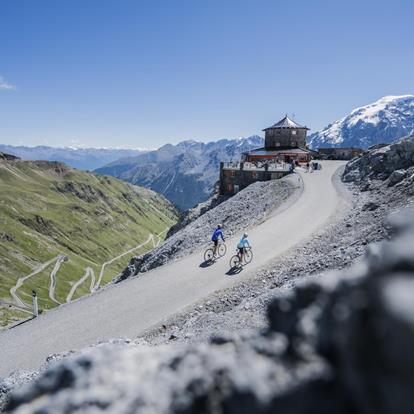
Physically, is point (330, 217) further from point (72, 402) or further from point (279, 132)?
point (279, 132)

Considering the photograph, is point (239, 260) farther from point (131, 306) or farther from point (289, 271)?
point (131, 306)

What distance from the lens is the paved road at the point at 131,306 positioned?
19.9 m

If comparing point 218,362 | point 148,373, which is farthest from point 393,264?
point 148,373

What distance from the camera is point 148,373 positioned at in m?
6.07

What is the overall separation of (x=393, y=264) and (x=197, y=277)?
22715 mm

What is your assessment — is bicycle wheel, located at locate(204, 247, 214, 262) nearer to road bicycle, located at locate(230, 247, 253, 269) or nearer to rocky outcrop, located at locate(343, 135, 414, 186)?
road bicycle, located at locate(230, 247, 253, 269)

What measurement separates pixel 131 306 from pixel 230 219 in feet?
76.9

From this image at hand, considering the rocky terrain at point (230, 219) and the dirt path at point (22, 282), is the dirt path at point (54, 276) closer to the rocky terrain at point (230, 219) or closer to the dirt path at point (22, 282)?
the dirt path at point (22, 282)

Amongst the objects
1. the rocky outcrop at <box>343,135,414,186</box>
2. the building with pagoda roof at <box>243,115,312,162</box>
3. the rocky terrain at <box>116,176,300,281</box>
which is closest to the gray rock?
the rocky outcrop at <box>343,135,414,186</box>

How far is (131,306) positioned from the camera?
2286cm

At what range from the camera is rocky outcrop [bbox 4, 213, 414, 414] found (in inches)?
139

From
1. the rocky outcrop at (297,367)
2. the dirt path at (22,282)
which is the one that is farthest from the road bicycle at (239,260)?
the dirt path at (22,282)

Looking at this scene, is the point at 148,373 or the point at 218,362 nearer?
the point at 218,362

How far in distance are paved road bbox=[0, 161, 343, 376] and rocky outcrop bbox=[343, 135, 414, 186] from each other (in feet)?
29.6
